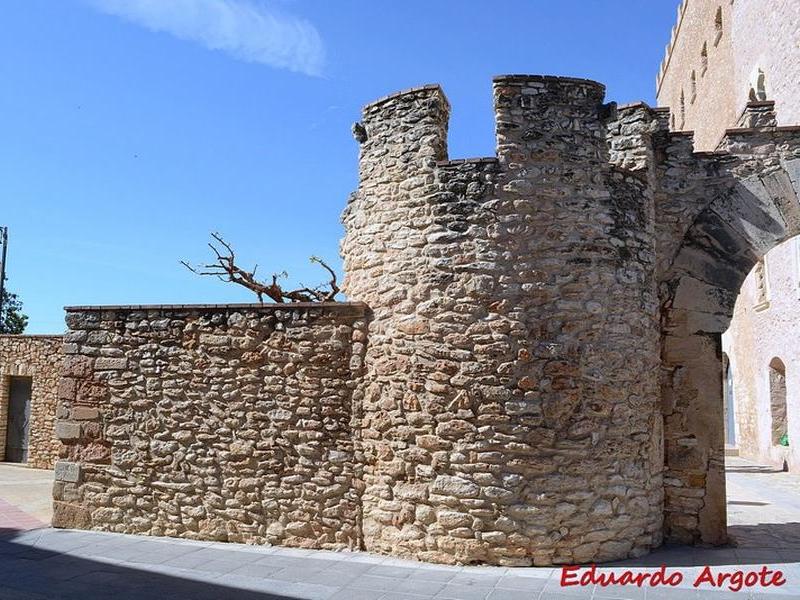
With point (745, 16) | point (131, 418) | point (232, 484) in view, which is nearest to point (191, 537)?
point (232, 484)

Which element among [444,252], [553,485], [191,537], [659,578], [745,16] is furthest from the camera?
[745,16]

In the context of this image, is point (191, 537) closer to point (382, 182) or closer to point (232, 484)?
point (232, 484)

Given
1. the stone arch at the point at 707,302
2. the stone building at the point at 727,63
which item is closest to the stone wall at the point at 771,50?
the stone building at the point at 727,63

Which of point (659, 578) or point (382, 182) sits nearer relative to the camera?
point (659, 578)

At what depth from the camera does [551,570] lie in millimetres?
5586

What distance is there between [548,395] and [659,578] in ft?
5.52

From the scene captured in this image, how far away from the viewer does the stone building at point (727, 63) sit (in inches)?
508

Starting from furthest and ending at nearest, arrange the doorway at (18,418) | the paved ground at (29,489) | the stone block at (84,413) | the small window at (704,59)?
the small window at (704,59) < the doorway at (18,418) < the paved ground at (29,489) < the stone block at (84,413)

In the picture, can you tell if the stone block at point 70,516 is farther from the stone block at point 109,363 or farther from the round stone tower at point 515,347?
the round stone tower at point 515,347

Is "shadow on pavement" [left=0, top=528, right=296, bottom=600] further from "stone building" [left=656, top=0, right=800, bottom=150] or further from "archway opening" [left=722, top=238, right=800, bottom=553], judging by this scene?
"stone building" [left=656, top=0, right=800, bottom=150]

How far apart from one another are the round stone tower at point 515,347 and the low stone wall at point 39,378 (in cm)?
1084

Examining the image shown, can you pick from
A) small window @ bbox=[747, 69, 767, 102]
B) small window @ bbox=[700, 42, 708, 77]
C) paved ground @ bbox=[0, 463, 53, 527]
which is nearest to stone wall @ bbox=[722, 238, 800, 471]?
small window @ bbox=[747, 69, 767, 102]

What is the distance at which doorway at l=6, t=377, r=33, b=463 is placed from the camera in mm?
15289

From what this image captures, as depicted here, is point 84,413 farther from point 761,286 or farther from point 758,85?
point 758,85
